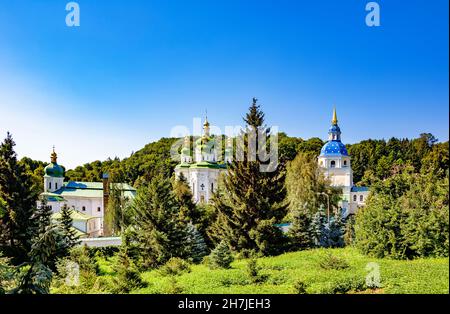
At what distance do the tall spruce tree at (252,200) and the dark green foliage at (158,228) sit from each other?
166 centimetres

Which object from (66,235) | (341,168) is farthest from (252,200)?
(341,168)

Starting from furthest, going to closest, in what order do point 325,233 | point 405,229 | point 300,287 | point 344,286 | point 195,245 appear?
1. point 325,233
2. point 195,245
3. point 405,229
4. point 344,286
5. point 300,287

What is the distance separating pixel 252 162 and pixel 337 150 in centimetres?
1887

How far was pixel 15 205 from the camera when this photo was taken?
17141 mm

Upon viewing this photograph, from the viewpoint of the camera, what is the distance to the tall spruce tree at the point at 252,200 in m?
15.3

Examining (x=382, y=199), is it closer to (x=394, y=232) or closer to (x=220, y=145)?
(x=394, y=232)

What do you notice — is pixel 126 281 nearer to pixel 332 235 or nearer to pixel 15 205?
pixel 15 205

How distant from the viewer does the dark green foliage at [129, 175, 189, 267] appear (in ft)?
50.8

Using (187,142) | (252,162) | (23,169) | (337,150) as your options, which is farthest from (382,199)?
(187,142)

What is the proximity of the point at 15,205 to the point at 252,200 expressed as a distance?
33.8 feet

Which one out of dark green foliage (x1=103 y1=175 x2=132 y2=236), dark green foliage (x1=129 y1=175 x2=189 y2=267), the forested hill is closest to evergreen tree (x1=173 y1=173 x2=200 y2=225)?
dark green foliage (x1=129 y1=175 x2=189 y2=267)

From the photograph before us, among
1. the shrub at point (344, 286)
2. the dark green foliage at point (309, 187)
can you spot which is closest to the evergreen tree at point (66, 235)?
the shrub at point (344, 286)

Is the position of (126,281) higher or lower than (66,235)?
lower

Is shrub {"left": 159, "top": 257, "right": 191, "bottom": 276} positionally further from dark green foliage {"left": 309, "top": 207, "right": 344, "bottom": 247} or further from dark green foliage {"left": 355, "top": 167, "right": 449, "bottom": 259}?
dark green foliage {"left": 355, "top": 167, "right": 449, "bottom": 259}
